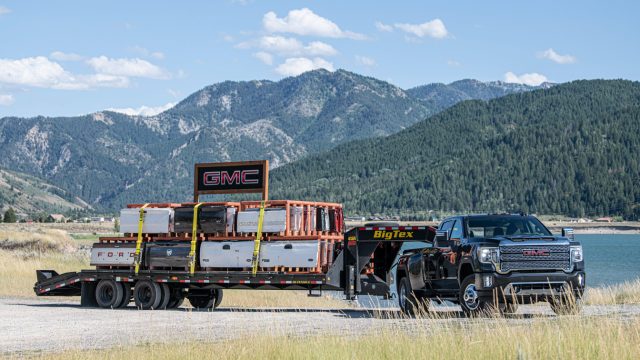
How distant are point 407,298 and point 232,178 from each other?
7220mm

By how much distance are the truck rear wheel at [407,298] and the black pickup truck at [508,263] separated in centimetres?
141

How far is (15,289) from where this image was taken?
35969mm

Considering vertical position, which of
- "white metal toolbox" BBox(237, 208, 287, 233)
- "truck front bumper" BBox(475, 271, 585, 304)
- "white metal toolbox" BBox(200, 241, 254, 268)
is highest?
"white metal toolbox" BBox(237, 208, 287, 233)

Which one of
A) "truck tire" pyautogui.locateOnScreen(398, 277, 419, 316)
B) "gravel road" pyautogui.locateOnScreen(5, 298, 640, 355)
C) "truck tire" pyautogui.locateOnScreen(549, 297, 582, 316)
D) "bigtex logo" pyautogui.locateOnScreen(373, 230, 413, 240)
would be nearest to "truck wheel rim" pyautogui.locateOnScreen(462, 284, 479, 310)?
"gravel road" pyautogui.locateOnScreen(5, 298, 640, 355)

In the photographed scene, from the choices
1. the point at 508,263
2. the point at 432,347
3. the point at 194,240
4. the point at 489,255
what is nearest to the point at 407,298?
the point at 489,255

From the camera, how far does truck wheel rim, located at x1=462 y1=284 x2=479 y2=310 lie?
21422 millimetres

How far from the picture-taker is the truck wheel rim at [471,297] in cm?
2142

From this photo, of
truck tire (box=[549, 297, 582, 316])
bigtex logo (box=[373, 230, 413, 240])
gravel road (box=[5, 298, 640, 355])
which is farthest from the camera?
bigtex logo (box=[373, 230, 413, 240])

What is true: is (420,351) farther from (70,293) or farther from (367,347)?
(70,293)

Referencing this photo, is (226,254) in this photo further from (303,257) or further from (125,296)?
(125,296)

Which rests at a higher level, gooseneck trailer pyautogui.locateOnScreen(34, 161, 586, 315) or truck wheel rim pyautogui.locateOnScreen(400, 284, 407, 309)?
gooseneck trailer pyautogui.locateOnScreen(34, 161, 586, 315)

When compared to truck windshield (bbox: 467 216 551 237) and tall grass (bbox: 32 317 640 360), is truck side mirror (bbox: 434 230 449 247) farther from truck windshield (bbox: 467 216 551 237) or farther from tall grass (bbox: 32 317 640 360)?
tall grass (bbox: 32 317 640 360)

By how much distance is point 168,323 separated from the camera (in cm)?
2205

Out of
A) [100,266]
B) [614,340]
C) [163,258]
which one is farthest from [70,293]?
[614,340]
